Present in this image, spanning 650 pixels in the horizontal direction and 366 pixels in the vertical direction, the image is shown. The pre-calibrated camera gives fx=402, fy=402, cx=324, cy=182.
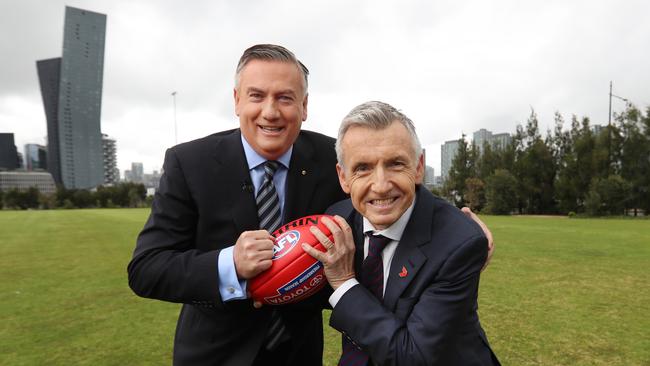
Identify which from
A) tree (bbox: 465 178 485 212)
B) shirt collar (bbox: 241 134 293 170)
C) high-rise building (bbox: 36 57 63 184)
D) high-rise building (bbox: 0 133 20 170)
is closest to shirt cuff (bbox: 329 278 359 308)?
shirt collar (bbox: 241 134 293 170)

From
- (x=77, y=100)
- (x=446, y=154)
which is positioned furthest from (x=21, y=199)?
(x=446, y=154)

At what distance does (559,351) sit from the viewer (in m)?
5.60

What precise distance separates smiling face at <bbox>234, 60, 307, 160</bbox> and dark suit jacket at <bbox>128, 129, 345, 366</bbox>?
0.23m

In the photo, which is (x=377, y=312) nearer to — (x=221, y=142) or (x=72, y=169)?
(x=221, y=142)

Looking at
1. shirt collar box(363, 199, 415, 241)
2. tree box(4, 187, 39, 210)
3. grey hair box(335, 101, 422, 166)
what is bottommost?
tree box(4, 187, 39, 210)

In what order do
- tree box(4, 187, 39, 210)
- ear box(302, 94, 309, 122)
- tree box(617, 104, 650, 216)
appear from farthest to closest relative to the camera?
tree box(4, 187, 39, 210)
tree box(617, 104, 650, 216)
ear box(302, 94, 309, 122)

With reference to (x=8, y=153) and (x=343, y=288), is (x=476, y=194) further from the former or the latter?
(x=8, y=153)

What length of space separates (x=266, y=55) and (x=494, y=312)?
22.3ft

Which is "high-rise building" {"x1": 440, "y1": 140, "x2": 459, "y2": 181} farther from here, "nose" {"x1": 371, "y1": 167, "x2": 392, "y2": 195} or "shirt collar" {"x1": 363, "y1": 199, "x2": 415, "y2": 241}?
"nose" {"x1": 371, "y1": 167, "x2": 392, "y2": 195}

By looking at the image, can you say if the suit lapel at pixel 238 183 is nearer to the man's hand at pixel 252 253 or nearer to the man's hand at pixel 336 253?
the man's hand at pixel 252 253

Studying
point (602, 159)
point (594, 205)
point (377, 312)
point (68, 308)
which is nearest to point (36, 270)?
point (68, 308)

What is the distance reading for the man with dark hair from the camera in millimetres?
2236

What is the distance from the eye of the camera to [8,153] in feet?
560

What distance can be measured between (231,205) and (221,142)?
0.46 metres
